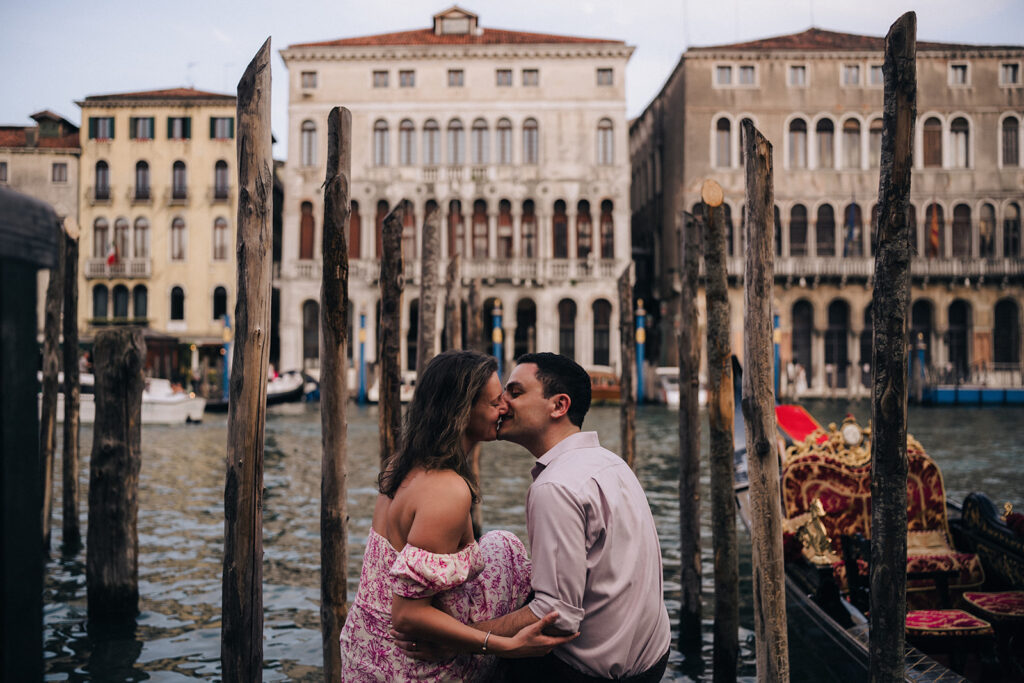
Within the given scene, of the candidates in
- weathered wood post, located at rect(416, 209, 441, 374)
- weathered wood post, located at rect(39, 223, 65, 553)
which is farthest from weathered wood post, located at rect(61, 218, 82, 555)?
weathered wood post, located at rect(416, 209, 441, 374)

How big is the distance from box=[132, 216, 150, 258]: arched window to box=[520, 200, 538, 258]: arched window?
12.1m

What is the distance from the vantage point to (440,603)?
2.11 metres

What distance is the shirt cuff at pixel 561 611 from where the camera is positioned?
201 cm

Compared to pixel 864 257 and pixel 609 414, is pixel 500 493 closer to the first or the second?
pixel 609 414

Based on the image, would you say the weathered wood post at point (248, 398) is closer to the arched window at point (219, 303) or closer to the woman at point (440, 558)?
the woman at point (440, 558)

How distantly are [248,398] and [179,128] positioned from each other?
1130 inches

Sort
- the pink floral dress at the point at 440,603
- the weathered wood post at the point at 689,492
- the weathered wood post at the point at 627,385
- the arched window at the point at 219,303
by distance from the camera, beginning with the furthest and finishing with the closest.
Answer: the arched window at the point at 219,303, the weathered wood post at the point at 627,385, the weathered wood post at the point at 689,492, the pink floral dress at the point at 440,603

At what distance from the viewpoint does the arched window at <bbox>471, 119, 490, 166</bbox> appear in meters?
29.1

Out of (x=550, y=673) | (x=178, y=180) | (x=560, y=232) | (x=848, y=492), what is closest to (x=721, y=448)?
(x=848, y=492)

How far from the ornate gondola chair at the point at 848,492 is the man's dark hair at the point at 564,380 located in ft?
11.3

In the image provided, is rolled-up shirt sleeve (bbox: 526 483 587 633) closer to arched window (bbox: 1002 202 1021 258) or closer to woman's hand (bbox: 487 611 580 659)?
woman's hand (bbox: 487 611 580 659)

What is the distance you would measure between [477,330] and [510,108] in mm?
17611

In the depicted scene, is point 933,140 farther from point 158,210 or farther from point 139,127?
point 139,127

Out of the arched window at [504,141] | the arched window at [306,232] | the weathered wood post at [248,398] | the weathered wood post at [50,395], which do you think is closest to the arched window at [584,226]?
the arched window at [504,141]
